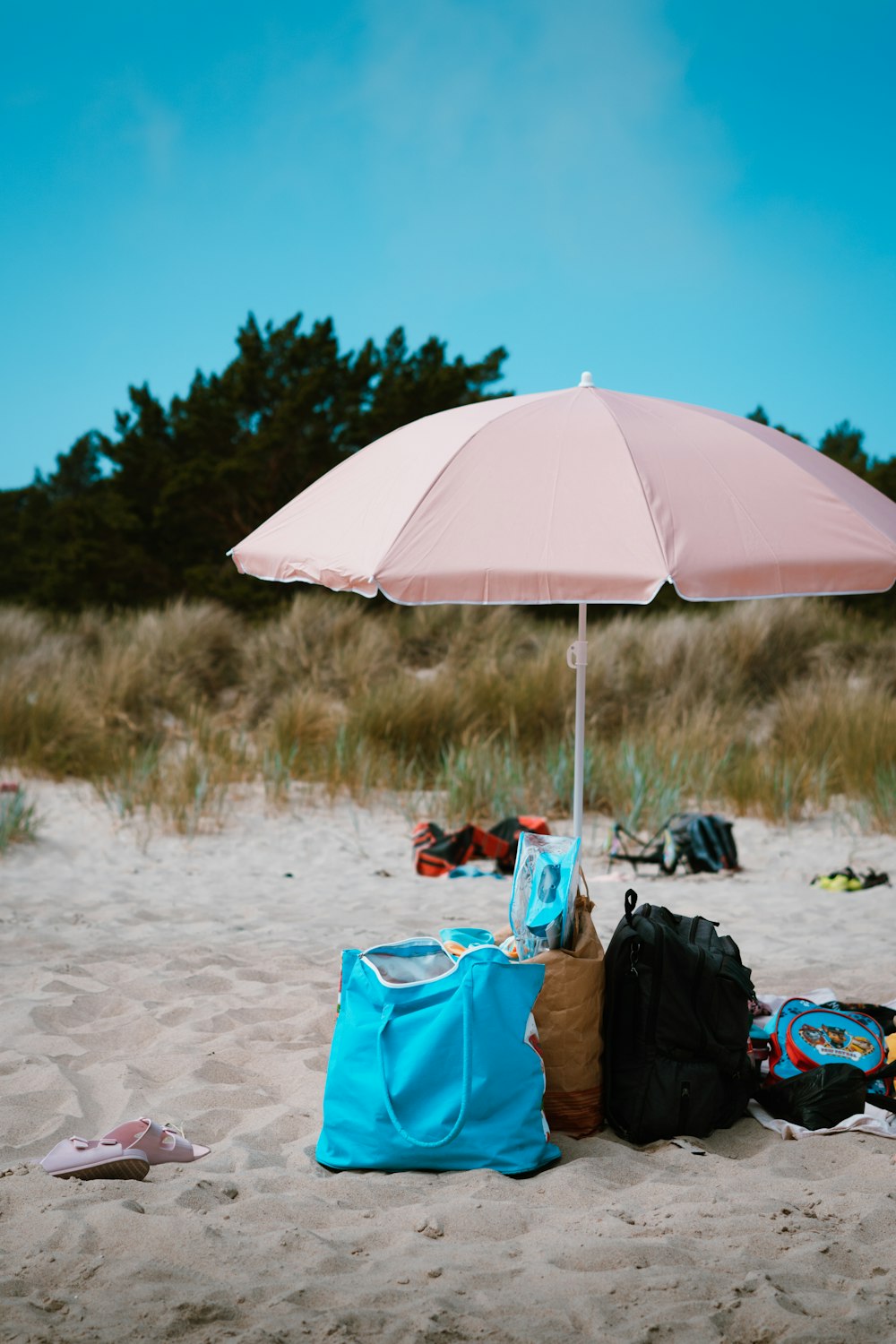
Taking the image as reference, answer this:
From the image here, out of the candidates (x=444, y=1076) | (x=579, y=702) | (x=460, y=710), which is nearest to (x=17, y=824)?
(x=460, y=710)

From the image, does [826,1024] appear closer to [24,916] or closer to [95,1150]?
[95,1150]

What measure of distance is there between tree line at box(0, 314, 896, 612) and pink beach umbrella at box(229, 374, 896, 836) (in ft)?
49.8

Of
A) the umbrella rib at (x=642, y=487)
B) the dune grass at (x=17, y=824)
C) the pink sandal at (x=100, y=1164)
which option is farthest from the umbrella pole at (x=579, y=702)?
the dune grass at (x=17, y=824)

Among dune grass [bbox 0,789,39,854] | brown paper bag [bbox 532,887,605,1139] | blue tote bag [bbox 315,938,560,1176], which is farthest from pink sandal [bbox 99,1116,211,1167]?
dune grass [bbox 0,789,39,854]

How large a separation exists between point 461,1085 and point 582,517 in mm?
1600

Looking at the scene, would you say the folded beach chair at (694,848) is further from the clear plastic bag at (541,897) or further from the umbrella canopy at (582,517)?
the clear plastic bag at (541,897)

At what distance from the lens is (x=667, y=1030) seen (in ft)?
11.0

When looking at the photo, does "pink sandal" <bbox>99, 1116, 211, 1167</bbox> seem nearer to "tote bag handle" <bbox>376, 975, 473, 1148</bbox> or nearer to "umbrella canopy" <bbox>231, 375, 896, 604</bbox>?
"tote bag handle" <bbox>376, 975, 473, 1148</bbox>

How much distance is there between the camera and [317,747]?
30.9 feet

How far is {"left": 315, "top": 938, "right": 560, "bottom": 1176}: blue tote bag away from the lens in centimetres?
304

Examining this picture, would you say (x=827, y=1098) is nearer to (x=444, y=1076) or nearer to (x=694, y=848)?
(x=444, y=1076)

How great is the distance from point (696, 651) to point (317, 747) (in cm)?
483

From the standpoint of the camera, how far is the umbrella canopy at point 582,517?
323cm

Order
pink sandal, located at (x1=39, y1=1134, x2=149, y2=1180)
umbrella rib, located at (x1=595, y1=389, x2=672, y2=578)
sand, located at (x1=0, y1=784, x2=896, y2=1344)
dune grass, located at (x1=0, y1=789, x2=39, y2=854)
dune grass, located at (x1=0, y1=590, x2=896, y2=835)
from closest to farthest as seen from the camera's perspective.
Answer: sand, located at (x1=0, y1=784, x2=896, y2=1344), pink sandal, located at (x1=39, y1=1134, x2=149, y2=1180), umbrella rib, located at (x1=595, y1=389, x2=672, y2=578), dune grass, located at (x1=0, y1=789, x2=39, y2=854), dune grass, located at (x1=0, y1=590, x2=896, y2=835)
